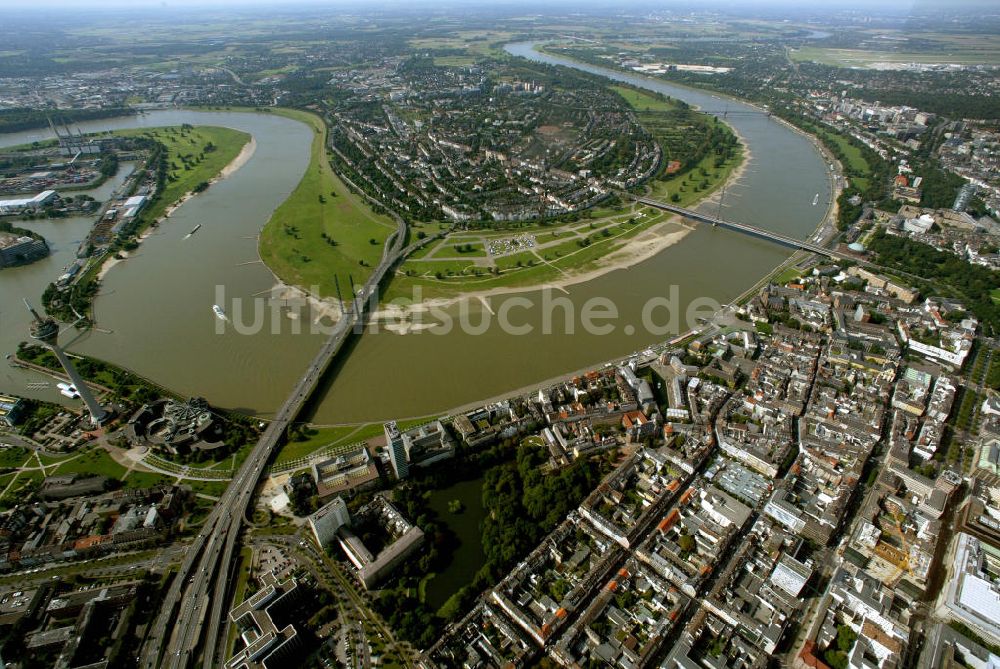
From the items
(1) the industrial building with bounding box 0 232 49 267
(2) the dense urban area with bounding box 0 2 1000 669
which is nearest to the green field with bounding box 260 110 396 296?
(2) the dense urban area with bounding box 0 2 1000 669

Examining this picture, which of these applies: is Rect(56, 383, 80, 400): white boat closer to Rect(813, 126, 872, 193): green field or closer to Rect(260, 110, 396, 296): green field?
Rect(260, 110, 396, 296): green field

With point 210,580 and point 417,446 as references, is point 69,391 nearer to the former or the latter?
point 210,580

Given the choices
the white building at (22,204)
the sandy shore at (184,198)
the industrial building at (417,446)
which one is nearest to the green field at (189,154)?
the sandy shore at (184,198)

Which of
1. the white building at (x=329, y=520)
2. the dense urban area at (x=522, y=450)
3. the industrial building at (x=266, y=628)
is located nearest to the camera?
the industrial building at (x=266, y=628)

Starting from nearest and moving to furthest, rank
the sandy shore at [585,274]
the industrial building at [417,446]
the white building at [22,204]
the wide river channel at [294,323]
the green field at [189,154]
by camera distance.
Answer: the industrial building at [417,446] < the wide river channel at [294,323] < the sandy shore at [585,274] < the white building at [22,204] < the green field at [189,154]

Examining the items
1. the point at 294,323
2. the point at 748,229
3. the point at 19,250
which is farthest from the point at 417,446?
the point at 19,250

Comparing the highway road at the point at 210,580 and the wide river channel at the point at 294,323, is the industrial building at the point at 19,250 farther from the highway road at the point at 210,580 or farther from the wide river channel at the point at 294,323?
the highway road at the point at 210,580
